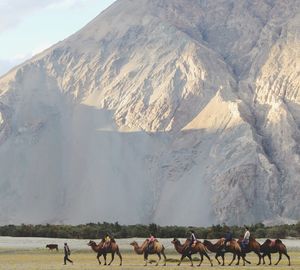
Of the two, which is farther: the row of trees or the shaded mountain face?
the shaded mountain face

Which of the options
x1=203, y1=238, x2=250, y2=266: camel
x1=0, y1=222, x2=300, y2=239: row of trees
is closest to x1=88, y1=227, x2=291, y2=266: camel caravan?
x1=203, y1=238, x2=250, y2=266: camel

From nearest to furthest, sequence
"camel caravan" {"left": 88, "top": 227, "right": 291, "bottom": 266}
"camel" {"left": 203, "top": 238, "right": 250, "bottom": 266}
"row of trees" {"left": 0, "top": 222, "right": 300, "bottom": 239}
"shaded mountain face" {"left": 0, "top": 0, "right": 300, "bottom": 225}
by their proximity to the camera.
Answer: "camel caravan" {"left": 88, "top": 227, "right": 291, "bottom": 266} < "camel" {"left": 203, "top": 238, "right": 250, "bottom": 266} < "row of trees" {"left": 0, "top": 222, "right": 300, "bottom": 239} < "shaded mountain face" {"left": 0, "top": 0, "right": 300, "bottom": 225}

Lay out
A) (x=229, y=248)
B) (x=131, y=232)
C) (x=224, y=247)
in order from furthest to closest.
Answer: (x=131, y=232)
(x=224, y=247)
(x=229, y=248)

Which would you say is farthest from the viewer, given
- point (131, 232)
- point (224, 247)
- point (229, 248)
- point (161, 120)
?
point (161, 120)

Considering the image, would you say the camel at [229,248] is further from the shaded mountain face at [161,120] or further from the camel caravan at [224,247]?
the shaded mountain face at [161,120]

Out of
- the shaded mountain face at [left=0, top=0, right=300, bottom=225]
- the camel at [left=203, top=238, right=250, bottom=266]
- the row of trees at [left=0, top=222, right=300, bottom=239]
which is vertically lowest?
the row of trees at [left=0, top=222, right=300, bottom=239]

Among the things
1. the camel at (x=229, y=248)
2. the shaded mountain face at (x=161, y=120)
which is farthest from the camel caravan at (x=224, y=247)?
the shaded mountain face at (x=161, y=120)

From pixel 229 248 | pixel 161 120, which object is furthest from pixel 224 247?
pixel 161 120

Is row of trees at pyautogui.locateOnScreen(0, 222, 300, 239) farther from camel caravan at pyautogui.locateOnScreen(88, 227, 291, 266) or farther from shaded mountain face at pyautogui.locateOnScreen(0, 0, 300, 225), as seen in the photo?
camel caravan at pyautogui.locateOnScreen(88, 227, 291, 266)

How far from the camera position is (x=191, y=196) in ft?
365

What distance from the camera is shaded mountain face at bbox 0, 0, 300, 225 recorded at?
11156 centimetres

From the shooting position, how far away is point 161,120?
127m

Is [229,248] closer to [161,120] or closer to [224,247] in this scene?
[224,247]

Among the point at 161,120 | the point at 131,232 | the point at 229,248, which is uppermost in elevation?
the point at 161,120
